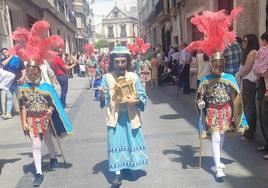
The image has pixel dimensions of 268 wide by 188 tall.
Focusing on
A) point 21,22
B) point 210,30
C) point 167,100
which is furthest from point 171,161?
point 21,22

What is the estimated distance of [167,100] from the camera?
11430 millimetres

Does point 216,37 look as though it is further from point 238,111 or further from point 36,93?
point 36,93

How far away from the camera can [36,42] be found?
489cm

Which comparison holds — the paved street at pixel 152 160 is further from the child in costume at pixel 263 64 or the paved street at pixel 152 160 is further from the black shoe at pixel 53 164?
the child in costume at pixel 263 64

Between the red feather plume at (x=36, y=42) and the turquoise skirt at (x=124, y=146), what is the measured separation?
1298 mm

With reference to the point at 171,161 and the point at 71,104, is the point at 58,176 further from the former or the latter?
the point at 71,104

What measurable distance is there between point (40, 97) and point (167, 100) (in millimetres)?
6951

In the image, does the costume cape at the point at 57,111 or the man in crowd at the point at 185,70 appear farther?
the man in crowd at the point at 185,70

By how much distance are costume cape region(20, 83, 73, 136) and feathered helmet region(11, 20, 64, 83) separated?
0.37ft

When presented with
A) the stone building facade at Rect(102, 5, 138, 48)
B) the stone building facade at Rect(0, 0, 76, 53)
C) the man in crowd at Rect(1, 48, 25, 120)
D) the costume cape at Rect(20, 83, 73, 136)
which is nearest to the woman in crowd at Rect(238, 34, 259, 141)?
the costume cape at Rect(20, 83, 73, 136)

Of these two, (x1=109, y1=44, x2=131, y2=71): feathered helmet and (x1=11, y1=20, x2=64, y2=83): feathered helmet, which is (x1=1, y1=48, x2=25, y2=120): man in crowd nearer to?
(x1=11, y1=20, x2=64, y2=83): feathered helmet

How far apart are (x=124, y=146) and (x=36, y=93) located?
4.29 ft

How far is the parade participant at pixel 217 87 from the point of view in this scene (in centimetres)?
461

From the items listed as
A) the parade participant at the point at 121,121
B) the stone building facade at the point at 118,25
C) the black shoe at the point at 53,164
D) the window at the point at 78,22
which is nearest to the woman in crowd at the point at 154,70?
the black shoe at the point at 53,164
